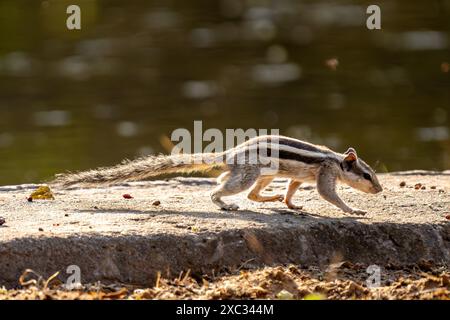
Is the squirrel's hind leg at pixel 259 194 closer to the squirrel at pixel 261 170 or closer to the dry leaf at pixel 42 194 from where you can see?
the squirrel at pixel 261 170

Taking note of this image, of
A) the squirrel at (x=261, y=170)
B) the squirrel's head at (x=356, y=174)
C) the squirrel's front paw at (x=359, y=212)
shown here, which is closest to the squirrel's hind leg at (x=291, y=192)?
the squirrel at (x=261, y=170)

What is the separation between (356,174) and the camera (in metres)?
9.17

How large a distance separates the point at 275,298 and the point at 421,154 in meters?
9.24

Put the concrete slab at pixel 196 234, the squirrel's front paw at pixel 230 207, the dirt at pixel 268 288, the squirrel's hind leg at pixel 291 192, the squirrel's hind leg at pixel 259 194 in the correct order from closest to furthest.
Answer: the dirt at pixel 268 288 < the concrete slab at pixel 196 234 < the squirrel's front paw at pixel 230 207 < the squirrel's hind leg at pixel 291 192 < the squirrel's hind leg at pixel 259 194

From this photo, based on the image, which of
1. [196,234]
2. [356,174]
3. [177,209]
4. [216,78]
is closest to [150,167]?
[177,209]

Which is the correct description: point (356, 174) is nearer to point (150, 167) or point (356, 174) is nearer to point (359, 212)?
point (359, 212)

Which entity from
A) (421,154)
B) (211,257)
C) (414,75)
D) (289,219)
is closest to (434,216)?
(289,219)

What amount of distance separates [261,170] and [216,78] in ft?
40.5

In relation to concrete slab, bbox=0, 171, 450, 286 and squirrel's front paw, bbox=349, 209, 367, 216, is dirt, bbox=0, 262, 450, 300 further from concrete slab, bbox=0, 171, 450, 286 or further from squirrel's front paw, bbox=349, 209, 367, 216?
squirrel's front paw, bbox=349, 209, 367, 216

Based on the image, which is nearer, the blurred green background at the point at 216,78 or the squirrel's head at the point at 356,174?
the squirrel's head at the point at 356,174

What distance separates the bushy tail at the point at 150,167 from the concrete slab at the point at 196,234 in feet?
0.61

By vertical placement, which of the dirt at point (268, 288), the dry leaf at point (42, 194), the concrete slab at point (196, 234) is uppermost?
the dry leaf at point (42, 194)

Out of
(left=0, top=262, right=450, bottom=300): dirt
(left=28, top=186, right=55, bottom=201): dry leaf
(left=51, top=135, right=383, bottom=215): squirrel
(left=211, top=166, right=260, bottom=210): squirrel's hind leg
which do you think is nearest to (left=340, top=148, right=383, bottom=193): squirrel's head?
(left=51, top=135, right=383, bottom=215): squirrel

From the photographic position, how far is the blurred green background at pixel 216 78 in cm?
1650
